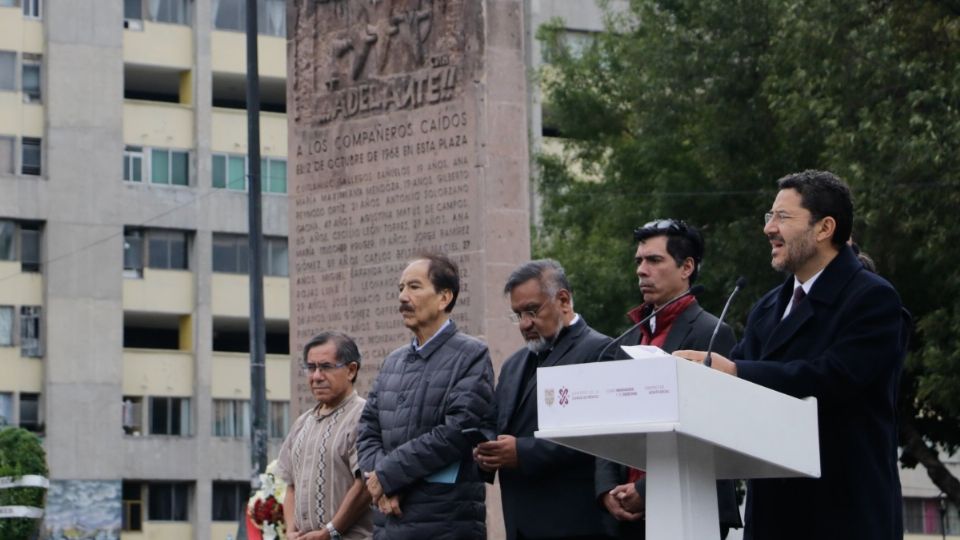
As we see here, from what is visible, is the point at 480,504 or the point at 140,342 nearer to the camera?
the point at 480,504

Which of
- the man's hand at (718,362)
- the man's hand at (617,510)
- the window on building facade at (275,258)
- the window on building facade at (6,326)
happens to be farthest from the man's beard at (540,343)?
the window on building facade at (275,258)

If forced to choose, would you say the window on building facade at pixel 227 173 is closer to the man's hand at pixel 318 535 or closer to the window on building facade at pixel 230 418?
the window on building facade at pixel 230 418

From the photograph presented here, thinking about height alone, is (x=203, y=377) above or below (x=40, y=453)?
above

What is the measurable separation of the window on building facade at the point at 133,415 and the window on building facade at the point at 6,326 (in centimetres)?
317

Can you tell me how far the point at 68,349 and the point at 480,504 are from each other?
40.7 metres

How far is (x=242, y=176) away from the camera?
51938 millimetres

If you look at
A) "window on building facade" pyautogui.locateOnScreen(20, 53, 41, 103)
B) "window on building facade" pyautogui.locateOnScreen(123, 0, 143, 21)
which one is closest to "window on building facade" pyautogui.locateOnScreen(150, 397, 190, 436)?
"window on building facade" pyautogui.locateOnScreen(20, 53, 41, 103)

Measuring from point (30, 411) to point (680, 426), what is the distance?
43739mm

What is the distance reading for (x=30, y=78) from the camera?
48.9 meters

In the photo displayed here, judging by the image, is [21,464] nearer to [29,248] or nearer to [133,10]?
[29,248]

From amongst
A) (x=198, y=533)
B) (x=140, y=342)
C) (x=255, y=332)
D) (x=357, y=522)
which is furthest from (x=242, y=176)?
(x=357, y=522)

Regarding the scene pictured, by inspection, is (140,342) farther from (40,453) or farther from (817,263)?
(817,263)

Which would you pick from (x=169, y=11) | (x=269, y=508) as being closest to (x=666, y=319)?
(x=269, y=508)

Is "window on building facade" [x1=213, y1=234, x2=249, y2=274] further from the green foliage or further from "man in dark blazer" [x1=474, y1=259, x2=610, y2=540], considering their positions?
"man in dark blazer" [x1=474, y1=259, x2=610, y2=540]
